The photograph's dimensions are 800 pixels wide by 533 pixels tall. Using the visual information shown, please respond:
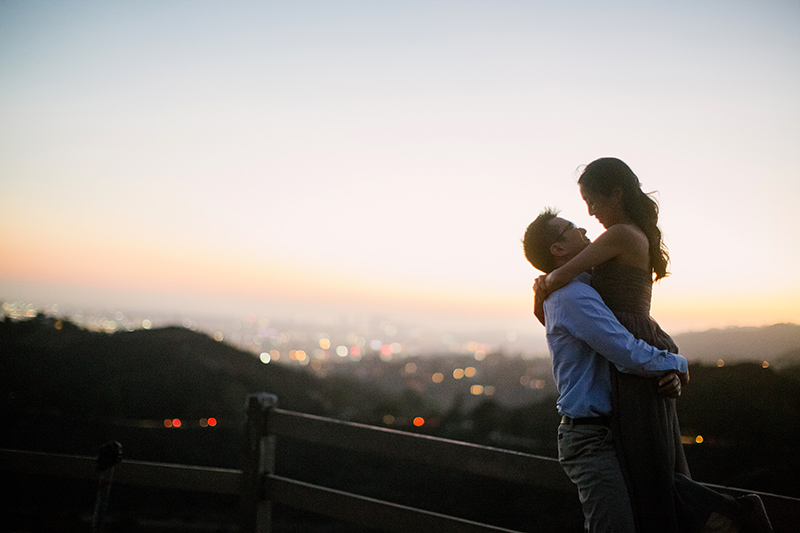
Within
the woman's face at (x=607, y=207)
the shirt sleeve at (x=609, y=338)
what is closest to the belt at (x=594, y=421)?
the shirt sleeve at (x=609, y=338)

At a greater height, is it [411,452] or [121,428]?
[411,452]

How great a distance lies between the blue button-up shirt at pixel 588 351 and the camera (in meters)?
1.92

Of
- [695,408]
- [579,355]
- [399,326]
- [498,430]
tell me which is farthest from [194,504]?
[399,326]

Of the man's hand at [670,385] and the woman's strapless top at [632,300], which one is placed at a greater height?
the woman's strapless top at [632,300]

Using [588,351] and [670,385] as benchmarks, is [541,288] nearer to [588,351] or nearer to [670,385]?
[588,351]

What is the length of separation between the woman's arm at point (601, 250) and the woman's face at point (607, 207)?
0.11 m

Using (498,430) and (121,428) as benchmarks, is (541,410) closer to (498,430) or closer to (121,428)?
(498,430)

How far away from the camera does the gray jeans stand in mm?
1878

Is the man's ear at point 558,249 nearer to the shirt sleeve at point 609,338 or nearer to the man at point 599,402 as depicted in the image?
the man at point 599,402

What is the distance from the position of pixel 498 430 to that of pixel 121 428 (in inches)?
477

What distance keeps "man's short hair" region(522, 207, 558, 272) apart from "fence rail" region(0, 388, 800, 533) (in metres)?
1.02

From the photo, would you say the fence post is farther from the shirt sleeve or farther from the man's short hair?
the shirt sleeve

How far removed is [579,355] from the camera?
212 centimetres

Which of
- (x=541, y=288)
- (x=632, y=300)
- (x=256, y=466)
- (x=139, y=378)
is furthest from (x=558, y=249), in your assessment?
(x=139, y=378)
